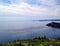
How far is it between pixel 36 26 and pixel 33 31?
0.61ft

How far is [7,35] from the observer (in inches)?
146

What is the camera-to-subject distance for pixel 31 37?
3.85 metres

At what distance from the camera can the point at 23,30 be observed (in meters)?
3.87

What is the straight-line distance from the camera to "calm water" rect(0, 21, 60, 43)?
145 inches

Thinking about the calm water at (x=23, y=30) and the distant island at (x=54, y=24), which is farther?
the distant island at (x=54, y=24)

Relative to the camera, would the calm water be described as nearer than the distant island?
Yes

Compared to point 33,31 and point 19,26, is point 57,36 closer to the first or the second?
point 33,31

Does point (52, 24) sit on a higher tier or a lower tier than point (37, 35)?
higher

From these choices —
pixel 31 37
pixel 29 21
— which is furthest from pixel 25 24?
pixel 31 37

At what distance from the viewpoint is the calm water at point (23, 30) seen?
367cm

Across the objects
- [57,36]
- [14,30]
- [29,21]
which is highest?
[29,21]

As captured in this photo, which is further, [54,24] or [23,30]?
[54,24]

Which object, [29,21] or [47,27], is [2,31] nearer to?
[29,21]

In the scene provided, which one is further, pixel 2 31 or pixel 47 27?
pixel 47 27
